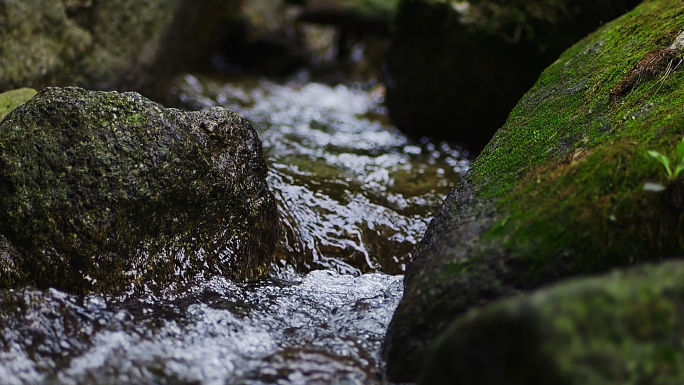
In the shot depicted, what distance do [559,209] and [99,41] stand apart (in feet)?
19.8

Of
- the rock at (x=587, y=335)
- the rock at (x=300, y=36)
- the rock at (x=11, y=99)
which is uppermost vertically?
the rock at (x=300, y=36)

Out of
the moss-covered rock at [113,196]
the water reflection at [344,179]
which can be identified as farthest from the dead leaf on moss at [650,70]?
the moss-covered rock at [113,196]

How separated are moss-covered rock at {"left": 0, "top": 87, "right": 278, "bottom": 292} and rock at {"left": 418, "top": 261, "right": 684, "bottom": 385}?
213 centimetres

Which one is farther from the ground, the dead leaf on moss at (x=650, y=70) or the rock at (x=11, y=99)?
the dead leaf on moss at (x=650, y=70)

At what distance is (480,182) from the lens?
3232 mm

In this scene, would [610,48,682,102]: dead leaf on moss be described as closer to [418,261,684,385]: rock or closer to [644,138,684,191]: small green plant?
[644,138,684,191]: small green plant

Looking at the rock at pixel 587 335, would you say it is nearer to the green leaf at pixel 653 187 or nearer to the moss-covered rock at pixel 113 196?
the green leaf at pixel 653 187

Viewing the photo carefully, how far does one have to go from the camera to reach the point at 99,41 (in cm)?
667

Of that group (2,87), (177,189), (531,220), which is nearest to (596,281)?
(531,220)

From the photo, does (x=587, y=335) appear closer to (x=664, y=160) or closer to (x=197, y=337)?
(x=664, y=160)

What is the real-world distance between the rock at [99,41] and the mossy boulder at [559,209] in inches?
186

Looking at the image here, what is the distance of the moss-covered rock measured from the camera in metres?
3.03

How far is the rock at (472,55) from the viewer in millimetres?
6184


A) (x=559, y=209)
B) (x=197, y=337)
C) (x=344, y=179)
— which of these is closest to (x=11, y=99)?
(x=344, y=179)
